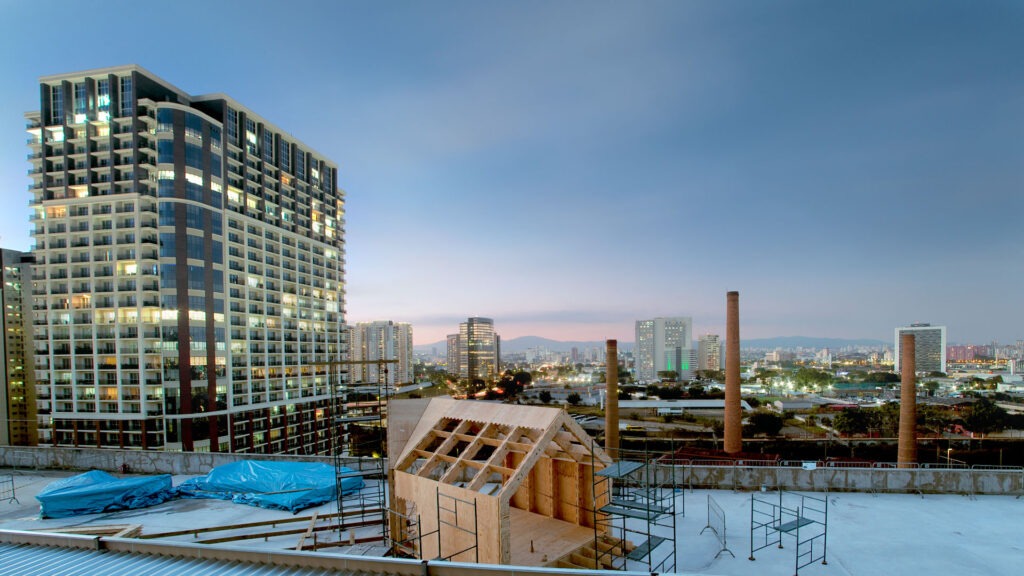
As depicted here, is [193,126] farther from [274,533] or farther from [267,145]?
[274,533]

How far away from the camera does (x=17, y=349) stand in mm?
72812

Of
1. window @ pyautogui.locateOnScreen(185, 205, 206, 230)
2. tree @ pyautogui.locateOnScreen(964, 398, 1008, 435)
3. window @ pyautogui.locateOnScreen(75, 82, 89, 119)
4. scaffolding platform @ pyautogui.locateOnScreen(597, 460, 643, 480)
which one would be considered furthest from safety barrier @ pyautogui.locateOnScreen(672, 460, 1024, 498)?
window @ pyautogui.locateOnScreen(75, 82, 89, 119)

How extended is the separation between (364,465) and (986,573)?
2135 cm

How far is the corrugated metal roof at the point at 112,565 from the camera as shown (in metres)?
8.12

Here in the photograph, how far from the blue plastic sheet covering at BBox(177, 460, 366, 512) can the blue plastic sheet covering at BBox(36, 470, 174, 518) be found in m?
0.99

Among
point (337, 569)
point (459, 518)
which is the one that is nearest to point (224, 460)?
point (459, 518)

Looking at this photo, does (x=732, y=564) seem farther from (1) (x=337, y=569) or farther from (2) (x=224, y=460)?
(2) (x=224, y=460)

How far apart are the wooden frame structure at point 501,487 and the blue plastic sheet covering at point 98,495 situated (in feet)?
37.2

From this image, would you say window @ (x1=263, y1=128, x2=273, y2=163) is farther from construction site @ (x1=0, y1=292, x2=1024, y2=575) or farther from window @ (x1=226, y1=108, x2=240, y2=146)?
construction site @ (x1=0, y1=292, x2=1024, y2=575)

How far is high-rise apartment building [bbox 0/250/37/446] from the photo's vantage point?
7081 centimetres

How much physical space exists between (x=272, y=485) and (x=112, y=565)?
10.7 metres

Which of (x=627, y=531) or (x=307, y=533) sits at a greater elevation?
(x=627, y=531)

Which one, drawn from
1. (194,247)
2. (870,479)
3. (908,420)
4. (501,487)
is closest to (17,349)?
(194,247)

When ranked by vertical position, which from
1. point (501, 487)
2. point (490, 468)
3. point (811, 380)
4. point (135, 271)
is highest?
point (135, 271)
